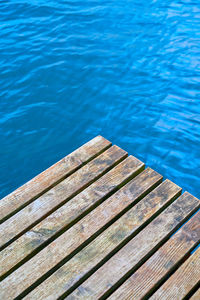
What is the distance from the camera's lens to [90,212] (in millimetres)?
2627

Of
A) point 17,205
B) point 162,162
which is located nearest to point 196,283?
point 17,205

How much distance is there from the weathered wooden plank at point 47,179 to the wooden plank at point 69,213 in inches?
8.5

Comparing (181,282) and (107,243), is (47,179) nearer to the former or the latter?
(107,243)

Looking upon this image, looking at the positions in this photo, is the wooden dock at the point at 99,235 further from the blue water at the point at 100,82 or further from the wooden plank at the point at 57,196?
the blue water at the point at 100,82

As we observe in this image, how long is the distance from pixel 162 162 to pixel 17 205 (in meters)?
2.21

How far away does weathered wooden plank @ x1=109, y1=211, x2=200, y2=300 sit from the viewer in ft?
7.27

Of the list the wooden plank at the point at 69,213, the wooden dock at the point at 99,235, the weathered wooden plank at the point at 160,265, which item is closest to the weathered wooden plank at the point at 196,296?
the wooden dock at the point at 99,235

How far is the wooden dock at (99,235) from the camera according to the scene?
2.23m

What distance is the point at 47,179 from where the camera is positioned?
2814mm

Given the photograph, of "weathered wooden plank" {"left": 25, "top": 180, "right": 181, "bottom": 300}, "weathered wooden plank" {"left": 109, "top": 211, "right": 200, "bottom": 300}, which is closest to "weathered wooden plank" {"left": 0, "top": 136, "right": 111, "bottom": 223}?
"weathered wooden plank" {"left": 25, "top": 180, "right": 181, "bottom": 300}

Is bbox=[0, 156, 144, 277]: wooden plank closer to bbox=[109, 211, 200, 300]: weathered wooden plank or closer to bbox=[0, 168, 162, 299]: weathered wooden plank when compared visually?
bbox=[0, 168, 162, 299]: weathered wooden plank

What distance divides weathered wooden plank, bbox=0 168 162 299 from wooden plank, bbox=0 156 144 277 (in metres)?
0.05

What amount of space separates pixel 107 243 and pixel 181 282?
529 millimetres

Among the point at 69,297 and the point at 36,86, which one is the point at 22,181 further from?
the point at 69,297
